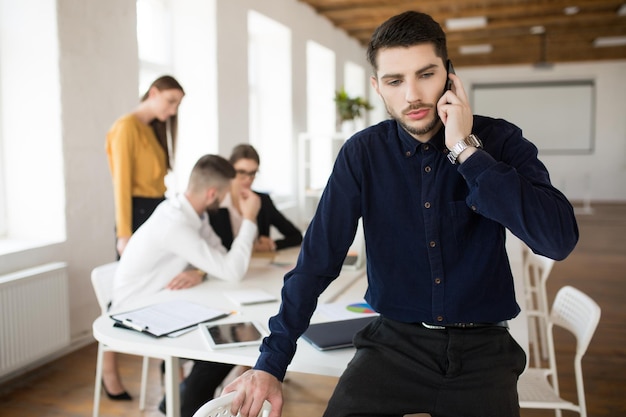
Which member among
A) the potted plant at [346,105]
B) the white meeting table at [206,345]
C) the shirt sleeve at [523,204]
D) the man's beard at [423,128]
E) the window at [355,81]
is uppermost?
the window at [355,81]

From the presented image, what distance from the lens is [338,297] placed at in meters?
2.42

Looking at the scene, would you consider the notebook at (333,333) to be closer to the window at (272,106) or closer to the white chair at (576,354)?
the white chair at (576,354)

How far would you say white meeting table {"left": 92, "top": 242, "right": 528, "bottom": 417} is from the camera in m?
1.69

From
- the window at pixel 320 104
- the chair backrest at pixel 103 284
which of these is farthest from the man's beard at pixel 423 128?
the window at pixel 320 104

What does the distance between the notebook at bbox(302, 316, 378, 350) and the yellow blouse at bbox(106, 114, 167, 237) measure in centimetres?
190

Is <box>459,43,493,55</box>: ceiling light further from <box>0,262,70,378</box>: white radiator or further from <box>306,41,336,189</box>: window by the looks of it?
<box>0,262,70,378</box>: white radiator

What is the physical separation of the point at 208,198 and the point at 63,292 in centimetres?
149

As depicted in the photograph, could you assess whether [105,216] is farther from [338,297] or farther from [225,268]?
[338,297]

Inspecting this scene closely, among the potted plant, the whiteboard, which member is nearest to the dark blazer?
the potted plant

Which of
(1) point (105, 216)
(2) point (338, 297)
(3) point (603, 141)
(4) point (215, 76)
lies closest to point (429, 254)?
(2) point (338, 297)

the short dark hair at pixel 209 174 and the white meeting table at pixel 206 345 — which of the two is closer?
the white meeting table at pixel 206 345

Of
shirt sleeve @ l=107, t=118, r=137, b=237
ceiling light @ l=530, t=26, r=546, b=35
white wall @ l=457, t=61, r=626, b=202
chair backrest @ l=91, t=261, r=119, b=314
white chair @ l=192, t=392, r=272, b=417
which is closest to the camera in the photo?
white chair @ l=192, t=392, r=272, b=417

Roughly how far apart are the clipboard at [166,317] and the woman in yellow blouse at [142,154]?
1.38 metres

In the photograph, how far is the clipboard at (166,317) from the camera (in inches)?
74.7
